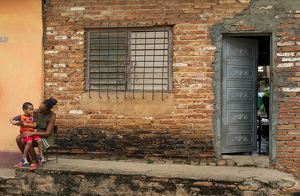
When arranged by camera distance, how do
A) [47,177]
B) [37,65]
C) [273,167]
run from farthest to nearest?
[37,65] < [273,167] < [47,177]

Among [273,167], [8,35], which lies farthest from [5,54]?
[273,167]

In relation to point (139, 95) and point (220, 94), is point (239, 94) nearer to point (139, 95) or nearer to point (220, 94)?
point (220, 94)

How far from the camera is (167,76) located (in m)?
5.00

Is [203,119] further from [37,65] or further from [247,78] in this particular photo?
[37,65]

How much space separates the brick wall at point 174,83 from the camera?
4.69 meters

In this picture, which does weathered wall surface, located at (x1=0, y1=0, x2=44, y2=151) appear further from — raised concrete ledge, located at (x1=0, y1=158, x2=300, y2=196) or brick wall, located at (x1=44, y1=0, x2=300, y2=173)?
raised concrete ledge, located at (x1=0, y1=158, x2=300, y2=196)

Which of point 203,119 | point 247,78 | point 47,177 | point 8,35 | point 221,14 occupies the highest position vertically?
point 221,14

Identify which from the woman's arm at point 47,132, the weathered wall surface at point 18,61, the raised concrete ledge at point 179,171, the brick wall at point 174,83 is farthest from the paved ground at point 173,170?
the weathered wall surface at point 18,61

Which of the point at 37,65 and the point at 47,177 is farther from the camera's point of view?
the point at 37,65

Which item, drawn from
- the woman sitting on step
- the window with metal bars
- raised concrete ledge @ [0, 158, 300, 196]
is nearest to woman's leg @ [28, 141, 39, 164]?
the woman sitting on step

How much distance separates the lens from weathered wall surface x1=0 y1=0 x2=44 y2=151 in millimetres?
5090

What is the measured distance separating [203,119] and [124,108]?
4.63 feet

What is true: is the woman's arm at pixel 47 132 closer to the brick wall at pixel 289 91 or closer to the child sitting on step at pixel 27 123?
the child sitting on step at pixel 27 123

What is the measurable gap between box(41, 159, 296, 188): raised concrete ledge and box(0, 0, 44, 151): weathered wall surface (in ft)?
4.07
